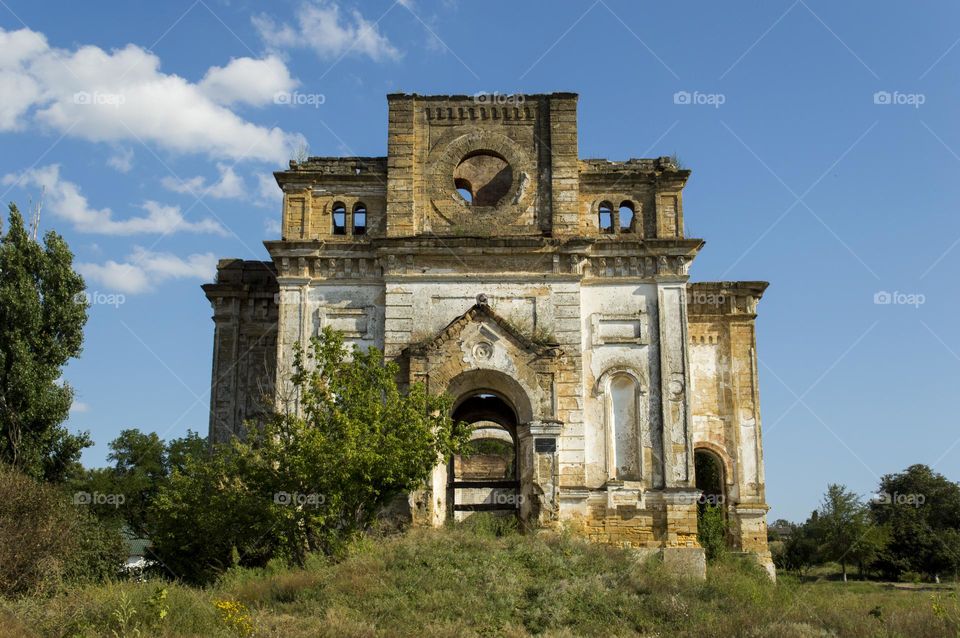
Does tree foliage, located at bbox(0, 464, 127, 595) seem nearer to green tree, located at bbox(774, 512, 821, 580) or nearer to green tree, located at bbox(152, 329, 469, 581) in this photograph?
green tree, located at bbox(152, 329, 469, 581)

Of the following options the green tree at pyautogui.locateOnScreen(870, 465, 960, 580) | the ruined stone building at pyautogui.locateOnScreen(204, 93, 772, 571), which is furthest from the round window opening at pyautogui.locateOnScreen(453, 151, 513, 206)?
the green tree at pyautogui.locateOnScreen(870, 465, 960, 580)

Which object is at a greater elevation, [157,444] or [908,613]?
[157,444]

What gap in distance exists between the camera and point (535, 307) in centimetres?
2473

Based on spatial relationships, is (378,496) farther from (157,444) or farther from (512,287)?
(157,444)

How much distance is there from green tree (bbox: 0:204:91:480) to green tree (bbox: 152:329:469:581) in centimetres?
301

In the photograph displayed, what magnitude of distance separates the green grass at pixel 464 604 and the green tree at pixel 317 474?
1.03 m

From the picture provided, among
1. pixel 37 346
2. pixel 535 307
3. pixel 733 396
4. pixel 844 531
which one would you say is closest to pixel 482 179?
pixel 535 307

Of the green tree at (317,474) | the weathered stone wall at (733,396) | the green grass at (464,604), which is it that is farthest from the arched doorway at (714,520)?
the green tree at (317,474)

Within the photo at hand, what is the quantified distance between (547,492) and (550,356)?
11.7 ft

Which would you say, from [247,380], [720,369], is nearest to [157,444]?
[247,380]

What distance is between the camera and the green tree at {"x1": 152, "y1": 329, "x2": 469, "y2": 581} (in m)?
19.2

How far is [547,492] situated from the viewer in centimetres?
2311

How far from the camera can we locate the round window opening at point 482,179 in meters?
29.2

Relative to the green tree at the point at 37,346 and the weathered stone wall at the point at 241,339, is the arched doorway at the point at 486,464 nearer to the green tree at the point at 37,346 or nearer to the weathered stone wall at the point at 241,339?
the weathered stone wall at the point at 241,339
